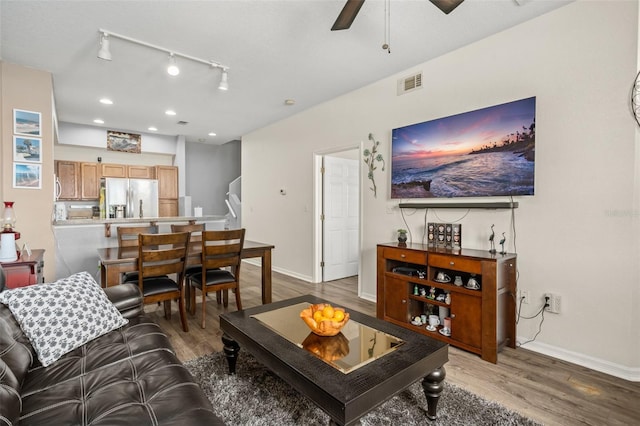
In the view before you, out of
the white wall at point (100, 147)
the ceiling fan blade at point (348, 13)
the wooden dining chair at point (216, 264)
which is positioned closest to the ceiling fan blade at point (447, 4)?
the ceiling fan blade at point (348, 13)

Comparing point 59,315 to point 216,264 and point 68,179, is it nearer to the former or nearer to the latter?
point 216,264

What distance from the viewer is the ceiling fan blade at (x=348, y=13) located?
187 centimetres

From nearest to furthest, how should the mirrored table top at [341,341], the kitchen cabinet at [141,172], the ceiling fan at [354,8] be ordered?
the mirrored table top at [341,341], the ceiling fan at [354,8], the kitchen cabinet at [141,172]

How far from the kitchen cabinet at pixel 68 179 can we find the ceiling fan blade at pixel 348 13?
260 inches

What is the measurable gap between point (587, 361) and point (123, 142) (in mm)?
8147

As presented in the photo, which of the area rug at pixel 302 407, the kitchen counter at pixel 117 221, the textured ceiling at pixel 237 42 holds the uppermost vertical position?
the textured ceiling at pixel 237 42

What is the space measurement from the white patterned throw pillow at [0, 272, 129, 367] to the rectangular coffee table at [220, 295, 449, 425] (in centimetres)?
74

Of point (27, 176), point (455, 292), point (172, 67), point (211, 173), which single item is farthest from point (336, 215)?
point (211, 173)

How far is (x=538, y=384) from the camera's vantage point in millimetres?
2102

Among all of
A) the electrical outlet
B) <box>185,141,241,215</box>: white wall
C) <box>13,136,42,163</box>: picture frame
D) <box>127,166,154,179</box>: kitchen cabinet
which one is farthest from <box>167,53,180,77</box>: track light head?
<box>185,141,241,215</box>: white wall

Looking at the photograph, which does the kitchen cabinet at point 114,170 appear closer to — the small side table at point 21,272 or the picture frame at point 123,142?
the picture frame at point 123,142

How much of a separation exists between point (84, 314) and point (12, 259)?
1625 millimetres

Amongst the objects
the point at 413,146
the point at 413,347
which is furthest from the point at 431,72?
the point at 413,347

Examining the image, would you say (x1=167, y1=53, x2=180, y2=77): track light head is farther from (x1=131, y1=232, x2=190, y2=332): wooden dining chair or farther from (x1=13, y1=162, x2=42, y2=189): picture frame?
(x1=13, y1=162, x2=42, y2=189): picture frame
